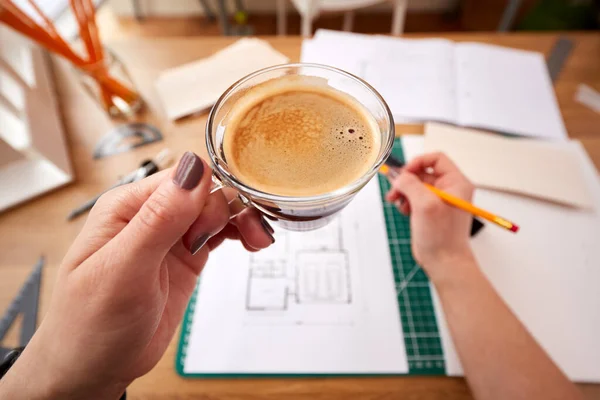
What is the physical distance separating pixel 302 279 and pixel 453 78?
28.4 inches

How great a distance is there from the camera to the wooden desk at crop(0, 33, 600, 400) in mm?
570

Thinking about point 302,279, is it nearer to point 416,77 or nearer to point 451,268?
point 451,268

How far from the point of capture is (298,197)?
1.41ft

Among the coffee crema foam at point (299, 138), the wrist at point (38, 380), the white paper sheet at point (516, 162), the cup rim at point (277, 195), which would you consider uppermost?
the white paper sheet at point (516, 162)

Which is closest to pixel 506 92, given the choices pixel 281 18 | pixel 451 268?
pixel 451 268

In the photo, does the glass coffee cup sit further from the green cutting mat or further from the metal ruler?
the metal ruler

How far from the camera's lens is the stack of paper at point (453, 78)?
0.91 m

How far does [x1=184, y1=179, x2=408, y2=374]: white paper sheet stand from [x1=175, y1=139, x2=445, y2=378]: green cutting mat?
0.04 feet

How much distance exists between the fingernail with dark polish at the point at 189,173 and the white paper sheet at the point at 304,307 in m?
0.30

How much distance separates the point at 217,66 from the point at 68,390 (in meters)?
0.84

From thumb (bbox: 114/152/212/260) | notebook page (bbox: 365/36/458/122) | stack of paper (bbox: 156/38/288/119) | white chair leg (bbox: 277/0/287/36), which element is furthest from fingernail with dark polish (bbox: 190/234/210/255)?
white chair leg (bbox: 277/0/287/36)

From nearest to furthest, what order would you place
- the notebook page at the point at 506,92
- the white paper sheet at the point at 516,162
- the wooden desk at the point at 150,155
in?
the wooden desk at the point at 150,155, the white paper sheet at the point at 516,162, the notebook page at the point at 506,92

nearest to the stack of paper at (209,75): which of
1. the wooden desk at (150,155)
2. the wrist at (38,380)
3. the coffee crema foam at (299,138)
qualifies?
the wooden desk at (150,155)

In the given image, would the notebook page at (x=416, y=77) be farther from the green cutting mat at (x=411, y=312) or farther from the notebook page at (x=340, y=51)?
the green cutting mat at (x=411, y=312)
